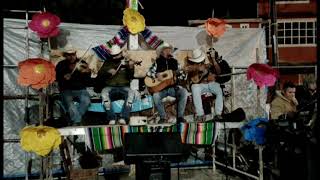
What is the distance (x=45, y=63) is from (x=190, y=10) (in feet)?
63.5

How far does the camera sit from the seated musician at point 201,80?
934 cm

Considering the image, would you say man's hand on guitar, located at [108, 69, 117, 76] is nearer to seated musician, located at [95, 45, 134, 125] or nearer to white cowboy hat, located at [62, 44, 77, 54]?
seated musician, located at [95, 45, 134, 125]

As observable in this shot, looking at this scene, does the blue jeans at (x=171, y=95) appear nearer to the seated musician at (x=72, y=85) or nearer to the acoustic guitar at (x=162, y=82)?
the acoustic guitar at (x=162, y=82)

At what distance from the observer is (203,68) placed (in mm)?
9594

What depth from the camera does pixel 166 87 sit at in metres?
9.23

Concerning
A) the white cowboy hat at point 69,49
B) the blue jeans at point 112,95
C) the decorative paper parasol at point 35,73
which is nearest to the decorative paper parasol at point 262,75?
the blue jeans at point 112,95

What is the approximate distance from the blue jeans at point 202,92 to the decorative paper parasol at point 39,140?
317 cm

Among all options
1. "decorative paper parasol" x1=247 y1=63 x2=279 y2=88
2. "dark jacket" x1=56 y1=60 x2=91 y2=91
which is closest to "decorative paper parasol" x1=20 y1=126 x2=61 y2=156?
"dark jacket" x1=56 y1=60 x2=91 y2=91

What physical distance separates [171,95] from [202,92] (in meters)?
0.65

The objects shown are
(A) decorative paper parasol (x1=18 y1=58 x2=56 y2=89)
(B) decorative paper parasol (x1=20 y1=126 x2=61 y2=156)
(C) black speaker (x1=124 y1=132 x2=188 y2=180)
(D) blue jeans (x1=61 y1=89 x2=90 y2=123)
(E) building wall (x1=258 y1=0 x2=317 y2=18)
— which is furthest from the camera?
(E) building wall (x1=258 y1=0 x2=317 y2=18)

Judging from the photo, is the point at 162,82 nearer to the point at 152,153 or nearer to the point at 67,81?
the point at 67,81

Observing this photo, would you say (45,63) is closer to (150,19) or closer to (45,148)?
(45,148)

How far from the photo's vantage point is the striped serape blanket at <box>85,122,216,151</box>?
7.98 metres

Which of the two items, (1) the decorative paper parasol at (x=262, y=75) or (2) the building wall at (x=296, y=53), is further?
(2) the building wall at (x=296, y=53)
